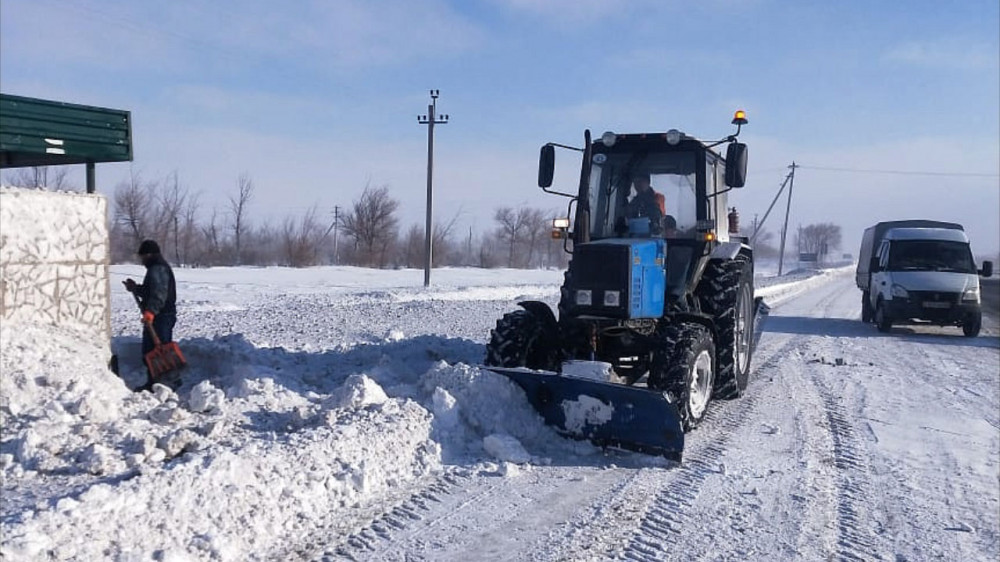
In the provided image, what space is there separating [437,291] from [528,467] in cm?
1837

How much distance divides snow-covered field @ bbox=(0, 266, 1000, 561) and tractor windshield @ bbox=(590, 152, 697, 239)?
6.04ft

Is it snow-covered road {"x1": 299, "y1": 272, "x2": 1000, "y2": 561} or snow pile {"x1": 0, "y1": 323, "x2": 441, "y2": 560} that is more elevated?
snow pile {"x1": 0, "y1": 323, "x2": 441, "y2": 560}

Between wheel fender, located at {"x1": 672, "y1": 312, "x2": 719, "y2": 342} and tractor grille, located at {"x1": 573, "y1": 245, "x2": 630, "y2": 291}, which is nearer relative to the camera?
tractor grille, located at {"x1": 573, "y1": 245, "x2": 630, "y2": 291}

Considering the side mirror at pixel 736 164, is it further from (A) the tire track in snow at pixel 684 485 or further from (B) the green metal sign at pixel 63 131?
(B) the green metal sign at pixel 63 131

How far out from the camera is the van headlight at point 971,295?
603 inches

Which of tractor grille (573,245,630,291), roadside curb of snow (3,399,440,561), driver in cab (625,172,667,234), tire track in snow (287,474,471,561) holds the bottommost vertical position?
tire track in snow (287,474,471,561)

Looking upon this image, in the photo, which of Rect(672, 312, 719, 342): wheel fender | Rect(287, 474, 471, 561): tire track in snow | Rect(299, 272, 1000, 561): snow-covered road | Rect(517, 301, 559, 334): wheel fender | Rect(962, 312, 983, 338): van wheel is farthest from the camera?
Rect(962, 312, 983, 338): van wheel

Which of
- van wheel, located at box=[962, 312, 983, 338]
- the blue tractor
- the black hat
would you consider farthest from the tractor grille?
van wheel, located at box=[962, 312, 983, 338]

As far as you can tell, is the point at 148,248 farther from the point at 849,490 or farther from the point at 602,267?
the point at 849,490

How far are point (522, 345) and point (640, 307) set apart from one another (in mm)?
1113

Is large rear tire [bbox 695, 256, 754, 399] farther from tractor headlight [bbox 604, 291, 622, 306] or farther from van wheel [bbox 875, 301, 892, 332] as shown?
van wheel [bbox 875, 301, 892, 332]

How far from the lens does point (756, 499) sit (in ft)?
16.8

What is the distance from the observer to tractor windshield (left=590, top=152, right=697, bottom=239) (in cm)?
769

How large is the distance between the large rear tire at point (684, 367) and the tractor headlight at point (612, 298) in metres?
0.45
